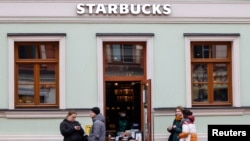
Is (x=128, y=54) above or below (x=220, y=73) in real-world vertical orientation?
above

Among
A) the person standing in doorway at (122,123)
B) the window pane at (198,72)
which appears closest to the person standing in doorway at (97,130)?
the person standing in doorway at (122,123)

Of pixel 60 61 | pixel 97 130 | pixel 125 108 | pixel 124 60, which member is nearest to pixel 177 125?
pixel 97 130

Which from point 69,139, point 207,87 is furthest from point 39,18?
point 207,87

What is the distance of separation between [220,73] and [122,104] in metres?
3.01

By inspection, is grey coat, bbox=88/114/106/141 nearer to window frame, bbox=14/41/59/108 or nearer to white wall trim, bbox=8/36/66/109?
white wall trim, bbox=8/36/66/109

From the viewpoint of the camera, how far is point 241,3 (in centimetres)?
1561

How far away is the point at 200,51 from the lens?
51.6ft

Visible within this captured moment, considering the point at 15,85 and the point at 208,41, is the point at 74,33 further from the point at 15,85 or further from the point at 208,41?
the point at 208,41

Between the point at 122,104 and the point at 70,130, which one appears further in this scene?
the point at 122,104

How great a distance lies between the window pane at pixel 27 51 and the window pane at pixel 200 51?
14.2 ft

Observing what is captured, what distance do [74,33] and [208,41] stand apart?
11.8ft

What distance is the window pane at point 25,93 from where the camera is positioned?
15.3 meters

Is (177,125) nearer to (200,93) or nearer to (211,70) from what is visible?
(200,93)

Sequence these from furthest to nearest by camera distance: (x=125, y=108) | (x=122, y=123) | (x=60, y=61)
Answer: (x=125, y=108)
(x=122, y=123)
(x=60, y=61)
